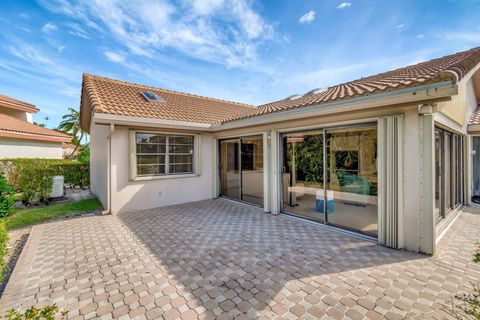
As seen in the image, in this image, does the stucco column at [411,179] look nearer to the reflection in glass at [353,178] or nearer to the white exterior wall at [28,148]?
the reflection in glass at [353,178]

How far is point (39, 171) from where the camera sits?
9.41 meters

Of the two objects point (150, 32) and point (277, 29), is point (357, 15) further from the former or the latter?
point (150, 32)

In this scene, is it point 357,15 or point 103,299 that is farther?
point 357,15

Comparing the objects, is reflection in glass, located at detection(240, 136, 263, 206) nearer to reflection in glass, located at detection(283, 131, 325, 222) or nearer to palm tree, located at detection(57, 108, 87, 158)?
reflection in glass, located at detection(283, 131, 325, 222)

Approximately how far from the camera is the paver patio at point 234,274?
10.3 ft

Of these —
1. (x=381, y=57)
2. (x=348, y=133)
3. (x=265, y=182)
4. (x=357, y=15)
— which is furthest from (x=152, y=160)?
(x=381, y=57)

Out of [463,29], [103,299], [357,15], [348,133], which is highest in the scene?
[357,15]

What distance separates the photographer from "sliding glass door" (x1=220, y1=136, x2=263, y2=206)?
30.4 feet

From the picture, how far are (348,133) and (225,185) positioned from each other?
622 centimetres

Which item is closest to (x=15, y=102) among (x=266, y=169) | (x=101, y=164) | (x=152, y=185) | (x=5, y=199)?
(x=101, y=164)

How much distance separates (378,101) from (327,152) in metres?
2.17

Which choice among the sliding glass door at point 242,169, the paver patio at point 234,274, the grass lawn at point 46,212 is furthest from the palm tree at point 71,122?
the paver patio at point 234,274

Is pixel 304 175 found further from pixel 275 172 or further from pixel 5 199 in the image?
pixel 5 199

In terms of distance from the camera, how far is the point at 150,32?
985 centimetres
